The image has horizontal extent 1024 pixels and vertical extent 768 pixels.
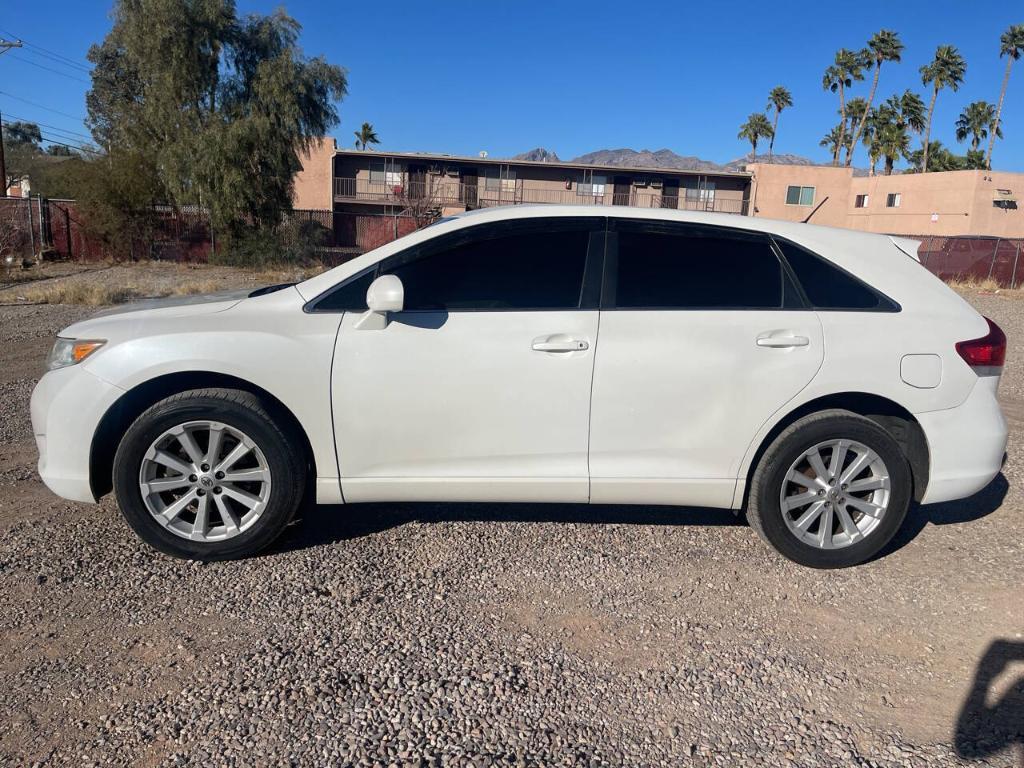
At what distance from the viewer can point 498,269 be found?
3.98m

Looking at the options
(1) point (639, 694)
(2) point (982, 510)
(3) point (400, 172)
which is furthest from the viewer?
(3) point (400, 172)

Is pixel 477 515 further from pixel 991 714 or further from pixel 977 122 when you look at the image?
pixel 977 122

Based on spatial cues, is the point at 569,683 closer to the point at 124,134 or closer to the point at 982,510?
the point at 982,510

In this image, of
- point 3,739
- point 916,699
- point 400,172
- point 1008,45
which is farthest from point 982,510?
point 1008,45

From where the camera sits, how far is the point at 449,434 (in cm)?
385

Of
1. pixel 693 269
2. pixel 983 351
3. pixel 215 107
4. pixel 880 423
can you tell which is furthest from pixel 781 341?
pixel 215 107

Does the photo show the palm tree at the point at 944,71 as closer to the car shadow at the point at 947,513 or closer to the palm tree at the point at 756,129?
the palm tree at the point at 756,129

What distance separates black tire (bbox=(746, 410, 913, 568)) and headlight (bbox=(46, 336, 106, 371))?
3.42 meters

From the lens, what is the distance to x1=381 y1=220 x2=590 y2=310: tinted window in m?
3.92

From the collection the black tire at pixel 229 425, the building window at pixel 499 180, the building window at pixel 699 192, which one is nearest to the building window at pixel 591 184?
the building window at pixel 499 180

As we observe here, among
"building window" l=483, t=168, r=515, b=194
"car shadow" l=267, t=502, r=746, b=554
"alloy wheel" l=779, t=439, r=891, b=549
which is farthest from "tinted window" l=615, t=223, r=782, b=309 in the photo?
"building window" l=483, t=168, r=515, b=194

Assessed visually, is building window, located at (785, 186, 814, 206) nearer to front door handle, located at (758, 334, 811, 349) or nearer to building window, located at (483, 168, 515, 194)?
building window, located at (483, 168, 515, 194)

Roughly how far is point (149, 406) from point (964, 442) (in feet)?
13.7

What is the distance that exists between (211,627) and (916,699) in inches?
113
